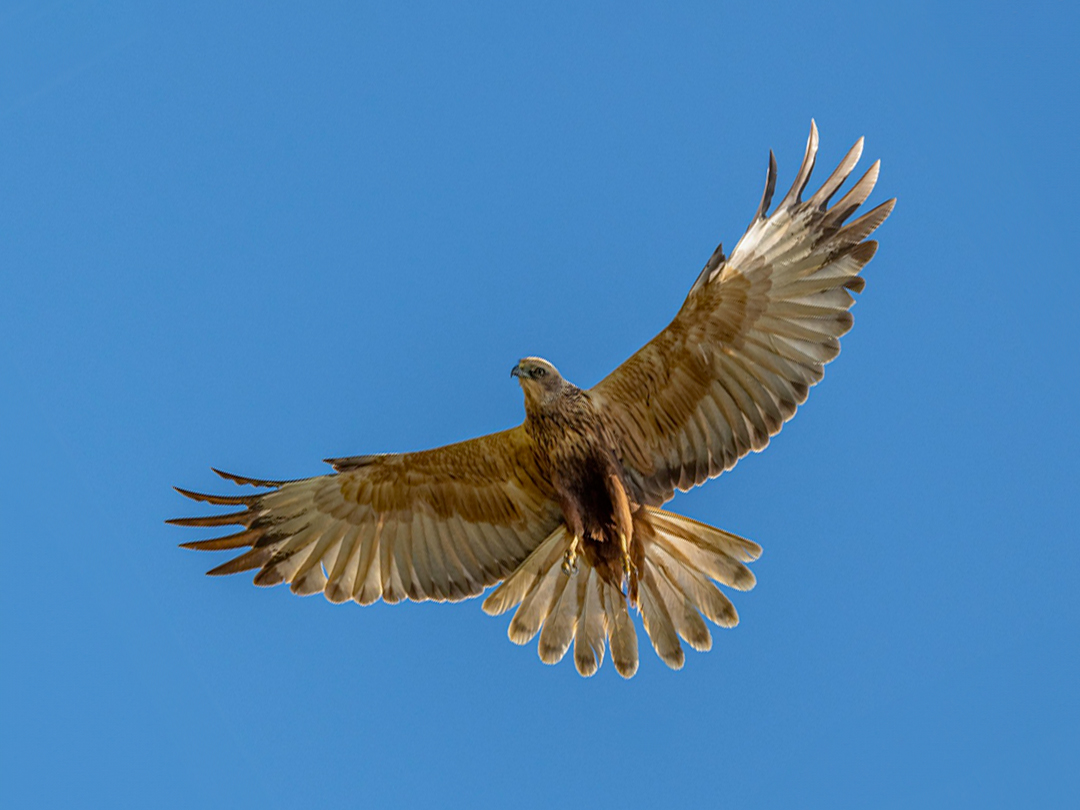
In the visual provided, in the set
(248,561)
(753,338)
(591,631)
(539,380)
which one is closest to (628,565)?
(591,631)

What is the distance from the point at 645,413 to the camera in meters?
9.91

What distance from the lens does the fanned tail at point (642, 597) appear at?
31.2 ft

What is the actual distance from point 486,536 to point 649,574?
1.36 metres

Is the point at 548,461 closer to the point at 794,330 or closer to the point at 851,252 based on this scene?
the point at 794,330

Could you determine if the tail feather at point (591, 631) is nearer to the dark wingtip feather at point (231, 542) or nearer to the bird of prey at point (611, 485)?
the bird of prey at point (611, 485)

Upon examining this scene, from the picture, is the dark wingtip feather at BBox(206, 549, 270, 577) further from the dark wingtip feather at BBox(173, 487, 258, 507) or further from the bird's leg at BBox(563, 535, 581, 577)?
the bird's leg at BBox(563, 535, 581, 577)

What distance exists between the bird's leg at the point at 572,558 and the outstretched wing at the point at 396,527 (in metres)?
0.39

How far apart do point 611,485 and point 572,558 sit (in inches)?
24.8

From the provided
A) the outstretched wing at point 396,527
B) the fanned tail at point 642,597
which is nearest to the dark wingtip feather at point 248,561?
the outstretched wing at point 396,527

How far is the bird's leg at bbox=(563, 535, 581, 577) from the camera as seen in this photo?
32.0 ft

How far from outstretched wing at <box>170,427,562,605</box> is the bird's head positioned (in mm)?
447

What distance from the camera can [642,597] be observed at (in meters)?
9.67

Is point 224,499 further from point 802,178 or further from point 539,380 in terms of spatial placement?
point 802,178

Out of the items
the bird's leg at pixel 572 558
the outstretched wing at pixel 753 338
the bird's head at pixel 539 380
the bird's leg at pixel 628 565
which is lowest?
the bird's leg at pixel 628 565
